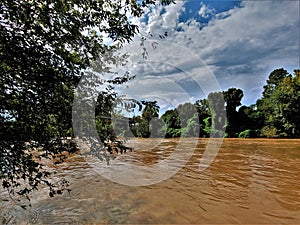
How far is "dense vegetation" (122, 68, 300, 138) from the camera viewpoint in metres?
21.2

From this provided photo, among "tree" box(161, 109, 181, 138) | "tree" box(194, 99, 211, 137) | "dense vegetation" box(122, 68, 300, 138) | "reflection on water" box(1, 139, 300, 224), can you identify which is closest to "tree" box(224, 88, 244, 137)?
"dense vegetation" box(122, 68, 300, 138)

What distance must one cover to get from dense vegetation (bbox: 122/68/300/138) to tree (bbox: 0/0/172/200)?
11781 millimetres

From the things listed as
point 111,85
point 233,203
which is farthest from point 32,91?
point 233,203

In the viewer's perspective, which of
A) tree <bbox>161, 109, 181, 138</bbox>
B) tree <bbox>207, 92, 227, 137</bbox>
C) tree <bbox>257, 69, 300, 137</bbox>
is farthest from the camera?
tree <bbox>161, 109, 181, 138</bbox>

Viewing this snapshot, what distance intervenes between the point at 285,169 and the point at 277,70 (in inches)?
1151

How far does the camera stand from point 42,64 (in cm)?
223

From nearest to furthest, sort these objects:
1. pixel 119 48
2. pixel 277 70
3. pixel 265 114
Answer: pixel 119 48 < pixel 265 114 < pixel 277 70

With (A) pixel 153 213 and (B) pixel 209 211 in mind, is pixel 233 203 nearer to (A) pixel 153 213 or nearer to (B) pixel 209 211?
(B) pixel 209 211

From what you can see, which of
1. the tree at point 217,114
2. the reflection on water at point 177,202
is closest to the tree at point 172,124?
the tree at point 217,114

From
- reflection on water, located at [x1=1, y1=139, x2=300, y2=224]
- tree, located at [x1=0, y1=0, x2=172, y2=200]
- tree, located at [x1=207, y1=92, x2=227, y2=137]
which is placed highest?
tree, located at [x1=207, y1=92, x2=227, y2=137]

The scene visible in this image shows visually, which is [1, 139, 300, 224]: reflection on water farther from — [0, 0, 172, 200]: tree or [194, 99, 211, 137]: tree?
[194, 99, 211, 137]: tree

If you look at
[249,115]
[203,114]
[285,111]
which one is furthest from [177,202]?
[203,114]

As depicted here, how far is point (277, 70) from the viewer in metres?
30.7

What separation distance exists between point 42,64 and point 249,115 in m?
27.0
